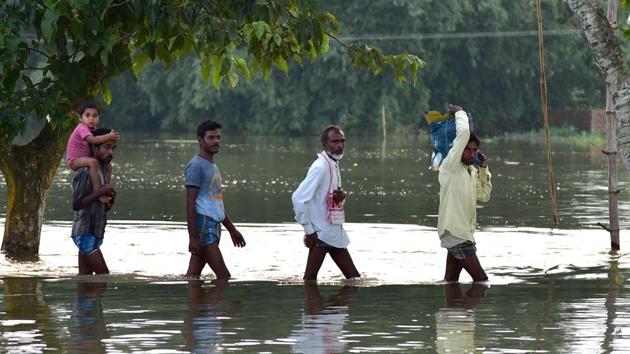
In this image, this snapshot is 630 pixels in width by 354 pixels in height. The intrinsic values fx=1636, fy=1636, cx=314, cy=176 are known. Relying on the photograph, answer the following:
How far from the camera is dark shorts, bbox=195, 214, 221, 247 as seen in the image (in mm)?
13414

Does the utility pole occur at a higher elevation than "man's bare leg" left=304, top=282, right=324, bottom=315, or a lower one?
higher

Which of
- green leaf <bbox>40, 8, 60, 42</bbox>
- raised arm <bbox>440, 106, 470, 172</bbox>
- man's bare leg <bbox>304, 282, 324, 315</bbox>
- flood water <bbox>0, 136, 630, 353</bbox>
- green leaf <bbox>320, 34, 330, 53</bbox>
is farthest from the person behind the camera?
green leaf <bbox>320, 34, 330, 53</bbox>

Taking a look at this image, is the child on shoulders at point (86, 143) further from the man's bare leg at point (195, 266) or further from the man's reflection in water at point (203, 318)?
the man's reflection in water at point (203, 318)

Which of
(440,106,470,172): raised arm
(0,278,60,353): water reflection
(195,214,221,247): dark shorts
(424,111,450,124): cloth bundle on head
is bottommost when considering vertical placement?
(0,278,60,353): water reflection

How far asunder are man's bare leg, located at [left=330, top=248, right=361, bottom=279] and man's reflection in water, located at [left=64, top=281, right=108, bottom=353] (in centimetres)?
193

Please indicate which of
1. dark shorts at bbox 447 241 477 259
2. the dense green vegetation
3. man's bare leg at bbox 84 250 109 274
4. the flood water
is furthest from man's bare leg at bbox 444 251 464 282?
the dense green vegetation

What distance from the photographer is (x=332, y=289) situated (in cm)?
1339

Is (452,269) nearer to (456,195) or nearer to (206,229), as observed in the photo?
(456,195)

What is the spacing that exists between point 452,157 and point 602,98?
69776 millimetres

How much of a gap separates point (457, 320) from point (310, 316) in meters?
1.04

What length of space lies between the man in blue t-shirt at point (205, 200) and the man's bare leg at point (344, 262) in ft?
2.69

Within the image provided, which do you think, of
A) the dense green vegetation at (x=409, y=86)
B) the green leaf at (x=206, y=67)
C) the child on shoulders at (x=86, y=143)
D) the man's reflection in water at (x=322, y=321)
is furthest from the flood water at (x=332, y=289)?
the dense green vegetation at (x=409, y=86)

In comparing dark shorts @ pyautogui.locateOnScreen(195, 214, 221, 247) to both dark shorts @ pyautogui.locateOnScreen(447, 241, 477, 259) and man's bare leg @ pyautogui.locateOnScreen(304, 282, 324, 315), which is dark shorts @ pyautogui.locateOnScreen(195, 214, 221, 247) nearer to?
man's bare leg @ pyautogui.locateOnScreen(304, 282, 324, 315)

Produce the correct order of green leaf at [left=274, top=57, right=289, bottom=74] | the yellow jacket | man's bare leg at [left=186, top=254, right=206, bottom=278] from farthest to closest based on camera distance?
green leaf at [left=274, top=57, right=289, bottom=74] → man's bare leg at [left=186, top=254, right=206, bottom=278] → the yellow jacket
